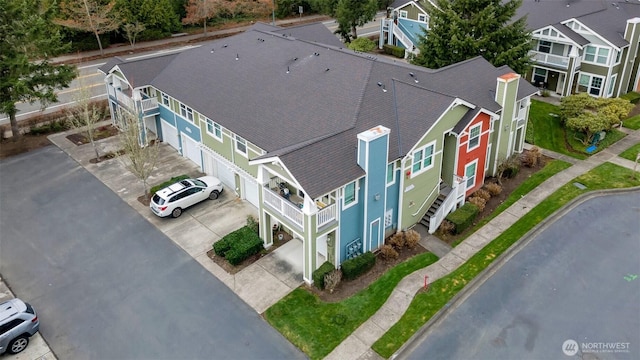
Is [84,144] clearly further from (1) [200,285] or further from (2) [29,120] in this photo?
(1) [200,285]

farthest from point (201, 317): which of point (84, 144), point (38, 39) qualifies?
point (38, 39)

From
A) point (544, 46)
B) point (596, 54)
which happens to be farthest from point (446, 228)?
point (544, 46)

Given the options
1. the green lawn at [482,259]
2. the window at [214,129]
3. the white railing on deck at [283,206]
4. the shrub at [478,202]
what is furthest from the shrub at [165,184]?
the shrub at [478,202]

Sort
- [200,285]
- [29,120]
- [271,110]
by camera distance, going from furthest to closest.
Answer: [29,120]
[271,110]
[200,285]

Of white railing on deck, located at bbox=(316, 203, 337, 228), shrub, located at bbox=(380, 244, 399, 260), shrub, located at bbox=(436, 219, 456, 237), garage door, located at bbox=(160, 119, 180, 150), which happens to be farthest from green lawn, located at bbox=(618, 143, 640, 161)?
garage door, located at bbox=(160, 119, 180, 150)

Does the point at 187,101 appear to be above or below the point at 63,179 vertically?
above

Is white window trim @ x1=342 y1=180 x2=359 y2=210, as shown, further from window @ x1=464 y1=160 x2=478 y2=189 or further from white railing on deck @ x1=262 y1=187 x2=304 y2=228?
window @ x1=464 y1=160 x2=478 y2=189
